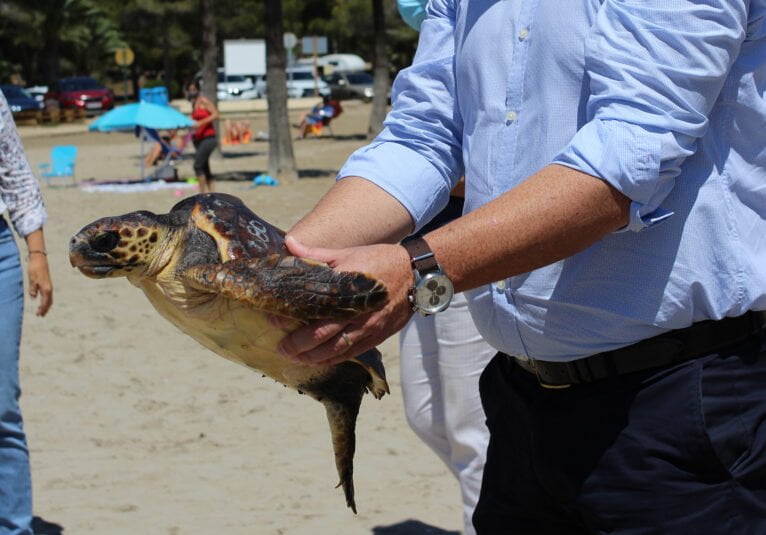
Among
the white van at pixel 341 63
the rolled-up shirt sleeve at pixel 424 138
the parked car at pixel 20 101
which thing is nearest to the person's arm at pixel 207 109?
the rolled-up shirt sleeve at pixel 424 138

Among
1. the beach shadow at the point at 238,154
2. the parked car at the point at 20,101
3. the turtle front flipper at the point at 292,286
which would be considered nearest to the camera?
the turtle front flipper at the point at 292,286

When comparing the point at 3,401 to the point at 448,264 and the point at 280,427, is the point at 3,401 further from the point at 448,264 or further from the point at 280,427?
the point at 448,264

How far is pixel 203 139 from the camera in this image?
14.2 meters

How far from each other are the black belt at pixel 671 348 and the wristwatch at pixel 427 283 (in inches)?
14.4

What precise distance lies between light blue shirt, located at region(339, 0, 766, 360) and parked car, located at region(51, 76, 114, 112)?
1377 inches

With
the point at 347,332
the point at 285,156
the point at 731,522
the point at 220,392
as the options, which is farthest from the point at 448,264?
the point at 285,156

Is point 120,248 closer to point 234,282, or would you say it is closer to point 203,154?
point 234,282

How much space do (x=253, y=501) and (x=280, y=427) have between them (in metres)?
0.88

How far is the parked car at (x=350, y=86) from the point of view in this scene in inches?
1672

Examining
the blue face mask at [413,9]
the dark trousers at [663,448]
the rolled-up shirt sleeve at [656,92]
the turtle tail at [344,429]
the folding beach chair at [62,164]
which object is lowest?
the folding beach chair at [62,164]

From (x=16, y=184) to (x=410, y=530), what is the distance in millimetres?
1978

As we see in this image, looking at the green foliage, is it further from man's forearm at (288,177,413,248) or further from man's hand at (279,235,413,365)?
man's hand at (279,235,413,365)

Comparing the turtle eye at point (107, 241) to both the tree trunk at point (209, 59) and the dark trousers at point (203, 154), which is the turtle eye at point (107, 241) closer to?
the dark trousers at point (203, 154)

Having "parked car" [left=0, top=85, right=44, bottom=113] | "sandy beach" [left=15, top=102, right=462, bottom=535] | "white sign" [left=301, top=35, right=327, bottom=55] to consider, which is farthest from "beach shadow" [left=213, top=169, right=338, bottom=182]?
"white sign" [left=301, top=35, right=327, bottom=55]
